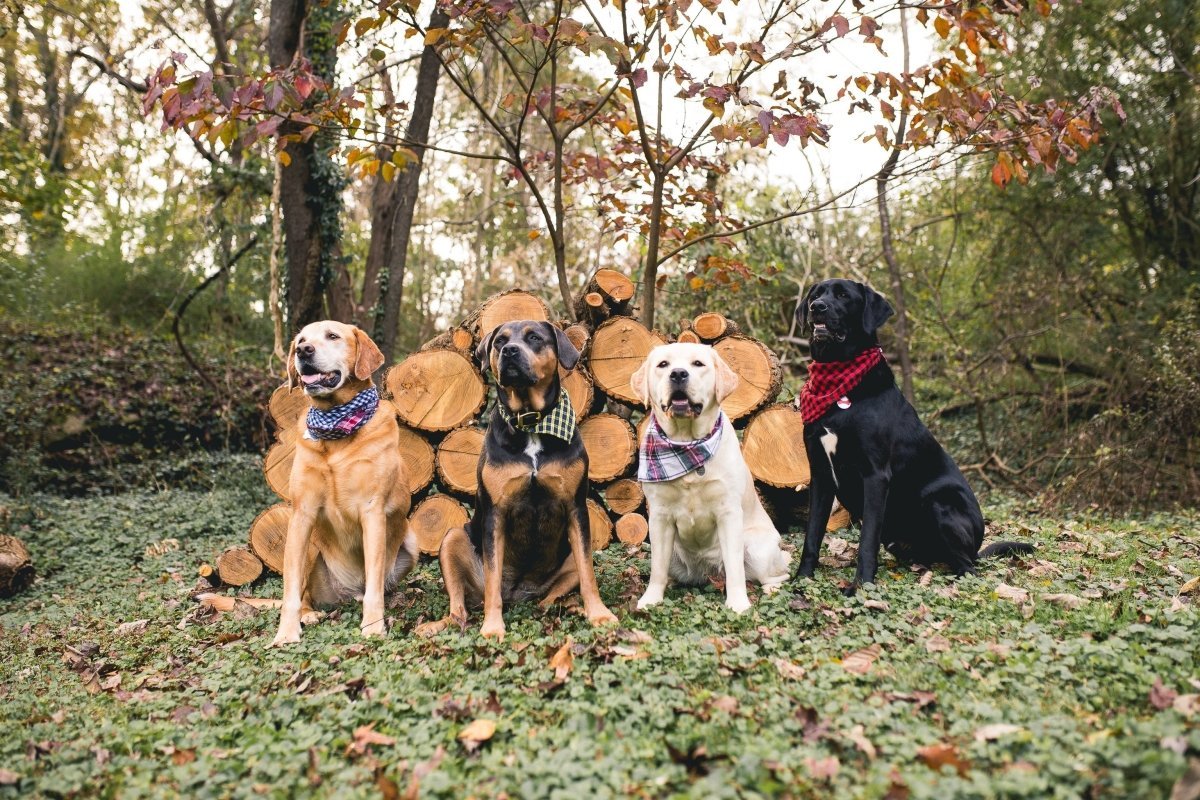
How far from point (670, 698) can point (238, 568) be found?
4.08 metres

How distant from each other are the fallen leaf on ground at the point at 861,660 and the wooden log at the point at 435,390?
3.36 m

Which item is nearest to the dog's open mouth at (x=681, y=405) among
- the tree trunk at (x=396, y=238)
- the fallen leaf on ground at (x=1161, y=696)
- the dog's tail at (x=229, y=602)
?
the fallen leaf on ground at (x=1161, y=696)

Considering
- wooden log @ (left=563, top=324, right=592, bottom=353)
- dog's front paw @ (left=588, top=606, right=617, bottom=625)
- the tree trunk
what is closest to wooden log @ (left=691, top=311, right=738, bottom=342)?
wooden log @ (left=563, top=324, right=592, bottom=353)

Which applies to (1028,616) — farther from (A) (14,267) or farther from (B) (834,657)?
(A) (14,267)

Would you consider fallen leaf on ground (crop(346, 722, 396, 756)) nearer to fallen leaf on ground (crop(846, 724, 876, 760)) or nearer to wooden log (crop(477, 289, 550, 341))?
fallen leaf on ground (crop(846, 724, 876, 760))

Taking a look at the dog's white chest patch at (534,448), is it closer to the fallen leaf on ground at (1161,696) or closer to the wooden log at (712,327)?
the wooden log at (712,327)

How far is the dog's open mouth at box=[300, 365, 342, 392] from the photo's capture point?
4449 millimetres

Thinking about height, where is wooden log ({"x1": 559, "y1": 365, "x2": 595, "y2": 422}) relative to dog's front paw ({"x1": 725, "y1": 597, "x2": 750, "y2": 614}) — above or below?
→ above

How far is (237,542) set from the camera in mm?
7402

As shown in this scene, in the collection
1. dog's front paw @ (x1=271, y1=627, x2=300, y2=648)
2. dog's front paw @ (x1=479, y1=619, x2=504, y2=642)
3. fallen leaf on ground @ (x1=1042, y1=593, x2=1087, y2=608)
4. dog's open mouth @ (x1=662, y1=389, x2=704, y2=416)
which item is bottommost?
dog's front paw @ (x1=271, y1=627, x2=300, y2=648)

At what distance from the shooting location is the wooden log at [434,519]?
5.95 meters

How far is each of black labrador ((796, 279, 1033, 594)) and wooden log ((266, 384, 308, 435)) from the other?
3803 millimetres

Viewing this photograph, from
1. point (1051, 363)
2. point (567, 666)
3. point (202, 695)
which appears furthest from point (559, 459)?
point (1051, 363)

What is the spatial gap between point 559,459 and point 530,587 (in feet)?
3.07
